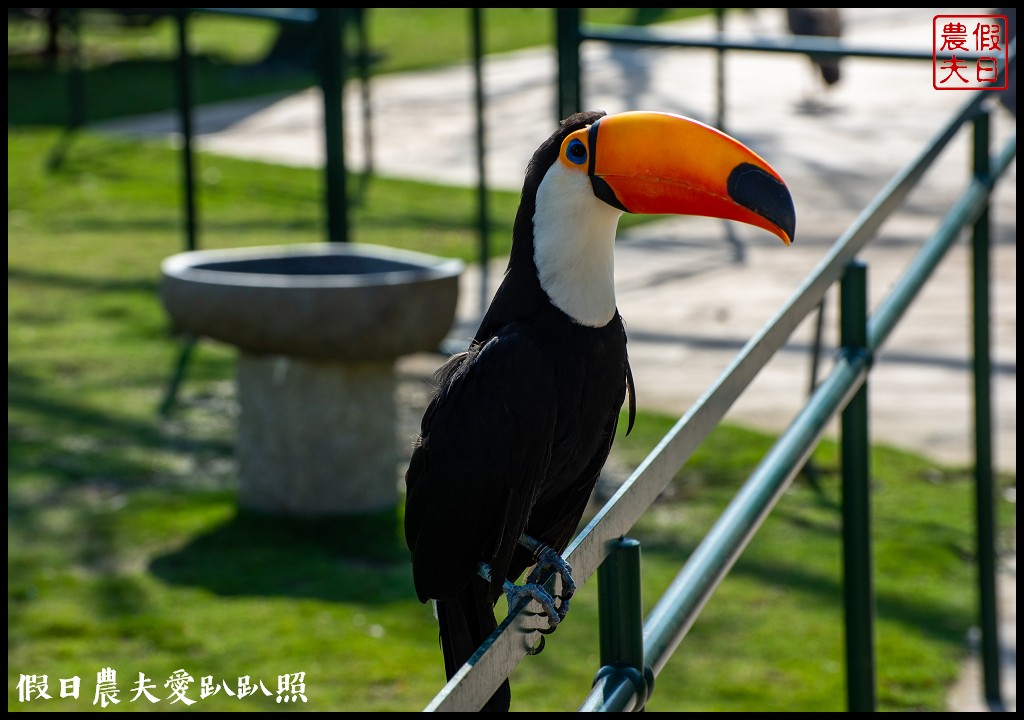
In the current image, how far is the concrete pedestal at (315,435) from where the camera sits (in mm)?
4645

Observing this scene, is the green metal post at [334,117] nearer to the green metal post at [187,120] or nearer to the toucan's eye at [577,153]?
the green metal post at [187,120]

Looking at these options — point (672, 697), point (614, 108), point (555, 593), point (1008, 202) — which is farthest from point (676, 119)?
point (614, 108)

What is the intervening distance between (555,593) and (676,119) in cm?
71

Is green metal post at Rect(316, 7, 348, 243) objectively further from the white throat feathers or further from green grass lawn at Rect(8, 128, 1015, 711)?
the white throat feathers

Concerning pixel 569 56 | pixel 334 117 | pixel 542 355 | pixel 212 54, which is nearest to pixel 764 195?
pixel 542 355

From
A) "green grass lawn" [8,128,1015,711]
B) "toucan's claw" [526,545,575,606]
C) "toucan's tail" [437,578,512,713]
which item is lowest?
"green grass lawn" [8,128,1015,711]

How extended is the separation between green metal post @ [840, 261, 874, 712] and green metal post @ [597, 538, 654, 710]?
3.05 feet

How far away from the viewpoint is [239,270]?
4.88 meters

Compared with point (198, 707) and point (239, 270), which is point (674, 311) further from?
point (198, 707)

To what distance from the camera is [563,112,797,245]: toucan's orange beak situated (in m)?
1.92

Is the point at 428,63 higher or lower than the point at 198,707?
higher

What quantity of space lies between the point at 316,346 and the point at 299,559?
0.69m

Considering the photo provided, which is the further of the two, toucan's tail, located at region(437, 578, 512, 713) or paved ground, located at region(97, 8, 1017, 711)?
paved ground, located at region(97, 8, 1017, 711)

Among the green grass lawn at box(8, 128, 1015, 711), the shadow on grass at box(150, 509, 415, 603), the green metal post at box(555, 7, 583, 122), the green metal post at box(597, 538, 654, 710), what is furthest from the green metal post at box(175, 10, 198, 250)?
the green metal post at box(597, 538, 654, 710)
